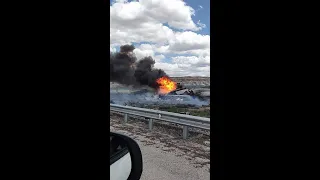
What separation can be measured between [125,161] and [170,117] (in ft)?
22.7

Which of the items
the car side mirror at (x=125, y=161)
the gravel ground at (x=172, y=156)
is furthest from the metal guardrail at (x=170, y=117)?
the car side mirror at (x=125, y=161)

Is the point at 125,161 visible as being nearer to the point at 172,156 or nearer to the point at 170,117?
the point at 172,156

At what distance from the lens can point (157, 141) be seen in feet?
27.5

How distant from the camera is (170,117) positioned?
31.3 feet

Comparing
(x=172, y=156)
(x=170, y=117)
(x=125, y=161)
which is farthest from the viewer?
(x=170, y=117)

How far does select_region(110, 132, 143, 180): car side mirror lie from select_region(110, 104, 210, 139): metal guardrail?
5292 millimetres

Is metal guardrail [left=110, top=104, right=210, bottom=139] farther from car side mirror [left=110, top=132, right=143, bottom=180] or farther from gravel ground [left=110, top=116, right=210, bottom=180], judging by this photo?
car side mirror [left=110, top=132, right=143, bottom=180]

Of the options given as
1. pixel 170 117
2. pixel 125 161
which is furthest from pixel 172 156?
pixel 125 161

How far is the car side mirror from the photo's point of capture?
2.05m

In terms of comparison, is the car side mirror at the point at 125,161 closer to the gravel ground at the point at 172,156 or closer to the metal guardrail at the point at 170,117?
the gravel ground at the point at 172,156

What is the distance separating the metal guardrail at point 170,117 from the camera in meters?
8.05

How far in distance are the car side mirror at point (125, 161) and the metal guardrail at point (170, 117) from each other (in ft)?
17.4
